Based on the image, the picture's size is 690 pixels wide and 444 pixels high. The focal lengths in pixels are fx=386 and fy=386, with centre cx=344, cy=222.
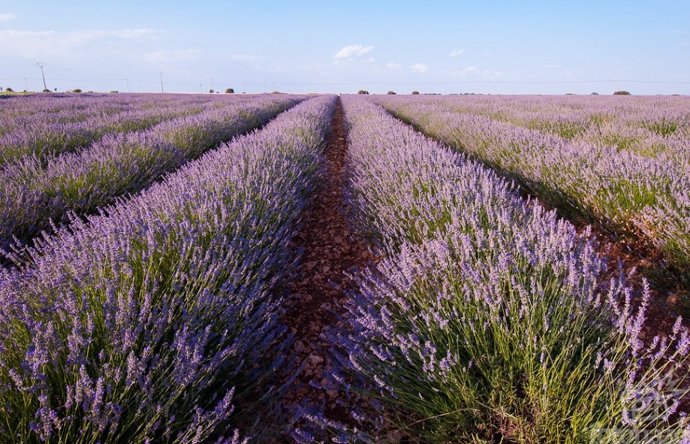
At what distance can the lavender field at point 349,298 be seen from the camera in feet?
3.97

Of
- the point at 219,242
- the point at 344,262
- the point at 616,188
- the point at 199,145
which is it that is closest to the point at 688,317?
the point at 616,188

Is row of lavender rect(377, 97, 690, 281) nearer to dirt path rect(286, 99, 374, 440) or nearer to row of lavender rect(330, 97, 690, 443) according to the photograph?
row of lavender rect(330, 97, 690, 443)

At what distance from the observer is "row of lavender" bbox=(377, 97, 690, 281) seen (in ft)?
8.89

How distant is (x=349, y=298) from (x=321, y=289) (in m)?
0.50

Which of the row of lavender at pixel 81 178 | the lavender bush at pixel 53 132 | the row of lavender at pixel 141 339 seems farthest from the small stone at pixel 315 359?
the lavender bush at pixel 53 132

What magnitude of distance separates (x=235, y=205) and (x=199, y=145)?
437 cm

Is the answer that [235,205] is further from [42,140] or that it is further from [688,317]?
[42,140]

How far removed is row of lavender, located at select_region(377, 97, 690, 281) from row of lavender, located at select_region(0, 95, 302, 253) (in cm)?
403

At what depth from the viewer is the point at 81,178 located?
3.83 meters

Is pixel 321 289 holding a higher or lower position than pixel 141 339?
lower

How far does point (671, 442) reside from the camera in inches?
39.8

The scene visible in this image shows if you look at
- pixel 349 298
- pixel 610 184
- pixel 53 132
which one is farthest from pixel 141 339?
pixel 53 132

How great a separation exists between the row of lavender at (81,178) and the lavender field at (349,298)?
0.10 ft

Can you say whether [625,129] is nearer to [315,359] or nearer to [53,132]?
[315,359]
